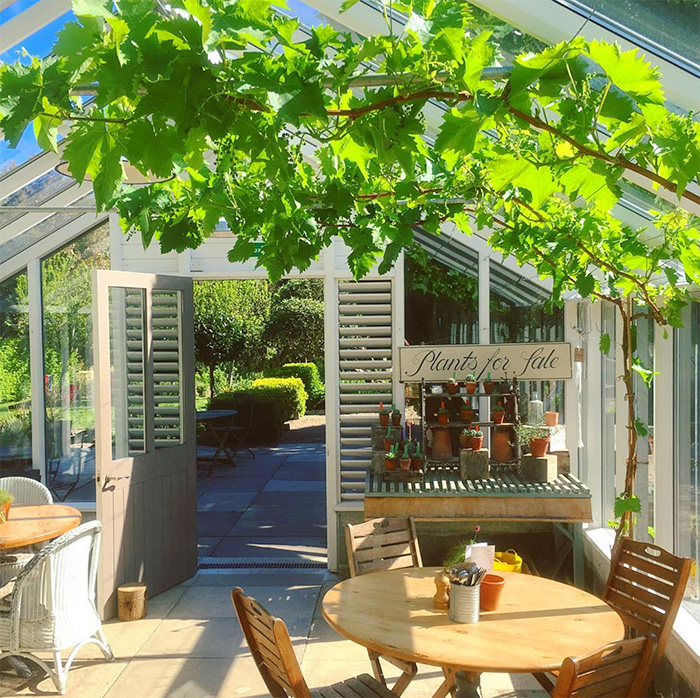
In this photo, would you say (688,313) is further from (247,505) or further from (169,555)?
(247,505)

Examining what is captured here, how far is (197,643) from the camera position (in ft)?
17.3

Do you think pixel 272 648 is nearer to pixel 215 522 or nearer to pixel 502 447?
pixel 502 447

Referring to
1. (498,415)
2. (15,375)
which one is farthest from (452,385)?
(15,375)

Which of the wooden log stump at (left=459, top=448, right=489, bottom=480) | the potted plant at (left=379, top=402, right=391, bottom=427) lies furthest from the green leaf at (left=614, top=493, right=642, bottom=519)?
the potted plant at (left=379, top=402, right=391, bottom=427)

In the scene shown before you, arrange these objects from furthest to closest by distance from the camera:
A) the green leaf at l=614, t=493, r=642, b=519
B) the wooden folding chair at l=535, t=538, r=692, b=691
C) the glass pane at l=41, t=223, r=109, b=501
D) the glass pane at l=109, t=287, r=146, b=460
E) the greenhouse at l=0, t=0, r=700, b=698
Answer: the glass pane at l=41, t=223, r=109, b=501, the glass pane at l=109, t=287, r=146, b=460, the green leaf at l=614, t=493, r=642, b=519, the wooden folding chair at l=535, t=538, r=692, b=691, the greenhouse at l=0, t=0, r=700, b=698

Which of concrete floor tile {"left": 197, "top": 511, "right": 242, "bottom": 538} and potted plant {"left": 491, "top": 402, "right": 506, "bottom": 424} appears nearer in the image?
potted plant {"left": 491, "top": 402, "right": 506, "bottom": 424}

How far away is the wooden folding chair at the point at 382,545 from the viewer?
15.4 ft

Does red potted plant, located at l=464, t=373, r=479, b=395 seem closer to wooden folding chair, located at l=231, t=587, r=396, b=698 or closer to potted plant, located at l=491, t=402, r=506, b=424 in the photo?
potted plant, located at l=491, t=402, r=506, b=424

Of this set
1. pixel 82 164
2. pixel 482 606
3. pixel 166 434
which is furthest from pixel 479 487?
pixel 82 164

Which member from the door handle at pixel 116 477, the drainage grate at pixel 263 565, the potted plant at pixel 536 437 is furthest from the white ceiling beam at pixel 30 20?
the drainage grate at pixel 263 565

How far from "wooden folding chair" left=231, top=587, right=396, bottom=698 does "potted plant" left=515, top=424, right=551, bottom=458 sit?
241 cm

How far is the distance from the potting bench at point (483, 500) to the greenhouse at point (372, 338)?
22 millimetres

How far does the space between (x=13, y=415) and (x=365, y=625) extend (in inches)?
201

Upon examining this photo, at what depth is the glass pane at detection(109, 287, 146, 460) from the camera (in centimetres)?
614
